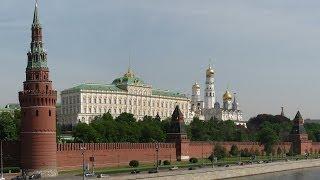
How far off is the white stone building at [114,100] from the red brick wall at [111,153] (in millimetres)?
58433

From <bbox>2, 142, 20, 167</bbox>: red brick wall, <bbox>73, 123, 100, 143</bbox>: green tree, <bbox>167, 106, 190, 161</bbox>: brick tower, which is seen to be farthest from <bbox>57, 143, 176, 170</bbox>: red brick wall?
<bbox>73, 123, 100, 143</bbox>: green tree

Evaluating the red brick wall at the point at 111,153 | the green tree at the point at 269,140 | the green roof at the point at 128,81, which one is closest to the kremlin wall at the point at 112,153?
the red brick wall at the point at 111,153

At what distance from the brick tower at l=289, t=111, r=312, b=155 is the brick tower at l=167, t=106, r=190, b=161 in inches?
1253

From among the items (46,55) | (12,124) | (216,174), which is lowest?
(216,174)

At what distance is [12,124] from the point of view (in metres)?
73.9

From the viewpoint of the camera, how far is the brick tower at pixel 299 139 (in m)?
110

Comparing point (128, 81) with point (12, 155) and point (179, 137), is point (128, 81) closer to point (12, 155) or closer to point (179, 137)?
point (179, 137)

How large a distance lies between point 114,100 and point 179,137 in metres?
61.7

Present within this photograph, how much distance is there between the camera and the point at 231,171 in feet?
217

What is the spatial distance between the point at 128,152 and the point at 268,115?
9125 centimetres

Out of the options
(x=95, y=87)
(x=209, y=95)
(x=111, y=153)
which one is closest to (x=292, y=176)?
(x=111, y=153)

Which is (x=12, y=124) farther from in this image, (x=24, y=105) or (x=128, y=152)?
(x=24, y=105)

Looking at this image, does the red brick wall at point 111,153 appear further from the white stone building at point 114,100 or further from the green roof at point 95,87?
the green roof at point 95,87

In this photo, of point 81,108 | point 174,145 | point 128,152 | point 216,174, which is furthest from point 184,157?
Answer: point 81,108
